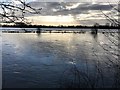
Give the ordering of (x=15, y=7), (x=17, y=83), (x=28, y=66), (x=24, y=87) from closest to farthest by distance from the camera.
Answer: (x=15, y=7) → (x=24, y=87) → (x=17, y=83) → (x=28, y=66)

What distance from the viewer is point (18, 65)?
2052 centimetres

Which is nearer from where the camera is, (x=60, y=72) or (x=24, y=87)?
(x=24, y=87)

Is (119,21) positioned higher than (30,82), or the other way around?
(119,21)

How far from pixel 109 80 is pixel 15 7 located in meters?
11.7

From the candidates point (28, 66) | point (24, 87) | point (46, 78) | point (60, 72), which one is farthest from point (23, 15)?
point (28, 66)

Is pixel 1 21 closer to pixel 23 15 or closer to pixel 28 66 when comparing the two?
pixel 23 15

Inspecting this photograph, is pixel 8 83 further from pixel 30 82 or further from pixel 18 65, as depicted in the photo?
pixel 18 65

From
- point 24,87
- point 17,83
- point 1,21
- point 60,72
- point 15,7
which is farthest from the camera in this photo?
point 60,72

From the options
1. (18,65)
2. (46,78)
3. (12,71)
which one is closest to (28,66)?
(18,65)

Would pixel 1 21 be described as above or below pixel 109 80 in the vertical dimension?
above

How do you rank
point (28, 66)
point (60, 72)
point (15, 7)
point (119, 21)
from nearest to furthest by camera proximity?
point (15, 7)
point (119, 21)
point (60, 72)
point (28, 66)

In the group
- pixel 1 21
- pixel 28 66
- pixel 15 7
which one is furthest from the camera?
pixel 28 66

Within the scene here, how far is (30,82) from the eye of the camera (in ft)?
48.8

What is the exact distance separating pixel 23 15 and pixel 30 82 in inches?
435
